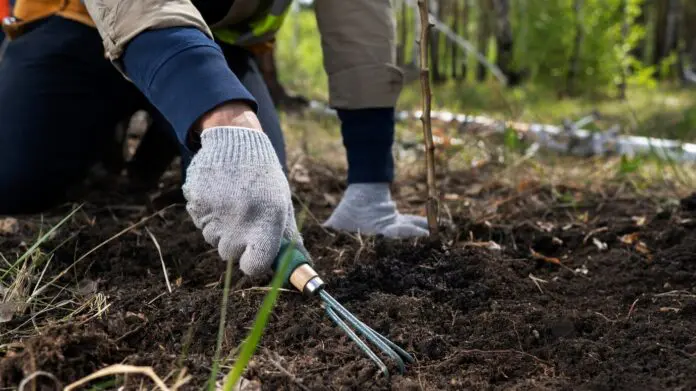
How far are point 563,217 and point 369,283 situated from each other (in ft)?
3.03

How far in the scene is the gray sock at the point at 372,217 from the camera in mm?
1986

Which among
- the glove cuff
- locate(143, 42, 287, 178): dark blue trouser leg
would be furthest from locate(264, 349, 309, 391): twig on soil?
locate(143, 42, 287, 178): dark blue trouser leg

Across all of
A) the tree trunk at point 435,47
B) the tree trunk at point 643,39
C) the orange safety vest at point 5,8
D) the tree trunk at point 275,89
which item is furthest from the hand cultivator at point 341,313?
the tree trunk at point 643,39

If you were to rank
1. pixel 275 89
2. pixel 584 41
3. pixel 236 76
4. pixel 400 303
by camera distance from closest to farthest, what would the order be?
pixel 400 303 < pixel 236 76 < pixel 275 89 < pixel 584 41

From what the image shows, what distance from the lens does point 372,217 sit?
202 cm

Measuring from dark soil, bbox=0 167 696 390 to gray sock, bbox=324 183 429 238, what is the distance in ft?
0.27

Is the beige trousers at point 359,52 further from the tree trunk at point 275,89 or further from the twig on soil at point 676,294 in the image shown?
the tree trunk at point 275,89

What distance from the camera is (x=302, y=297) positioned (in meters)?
1.52

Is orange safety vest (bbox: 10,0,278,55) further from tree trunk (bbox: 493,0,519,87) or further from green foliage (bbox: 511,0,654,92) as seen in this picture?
tree trunk (bbox: 493,0,519,87)

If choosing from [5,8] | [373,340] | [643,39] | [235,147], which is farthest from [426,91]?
[643,39]

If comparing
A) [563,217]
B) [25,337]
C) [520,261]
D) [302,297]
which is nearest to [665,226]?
[563,217]

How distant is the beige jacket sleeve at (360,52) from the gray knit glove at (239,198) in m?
0.78

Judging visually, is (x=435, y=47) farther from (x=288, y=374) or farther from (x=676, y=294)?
(x=288, y=374)

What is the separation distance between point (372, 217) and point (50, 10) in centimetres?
106
